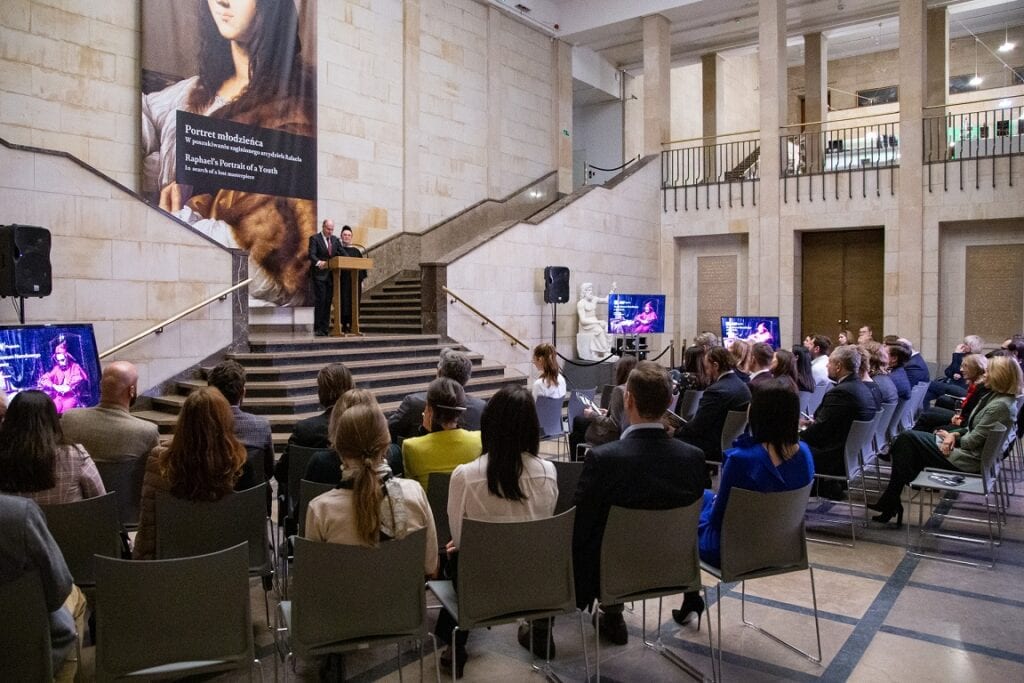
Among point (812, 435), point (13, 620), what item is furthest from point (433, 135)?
point (13, 620)

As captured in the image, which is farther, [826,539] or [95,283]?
[95,283]

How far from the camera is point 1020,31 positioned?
55.3ft

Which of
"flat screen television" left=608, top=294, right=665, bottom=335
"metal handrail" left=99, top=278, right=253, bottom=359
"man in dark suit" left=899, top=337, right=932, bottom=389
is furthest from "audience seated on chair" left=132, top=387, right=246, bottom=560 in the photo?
"flat screen television" left=608, top=294, right=665, bottom=335

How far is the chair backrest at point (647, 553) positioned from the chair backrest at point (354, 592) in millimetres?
707

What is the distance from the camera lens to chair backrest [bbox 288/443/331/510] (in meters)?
3.63

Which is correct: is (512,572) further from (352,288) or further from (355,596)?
(352,288)

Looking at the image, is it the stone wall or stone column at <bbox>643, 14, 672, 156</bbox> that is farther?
stone column at <bbox>643, 14, 672, 156</bbox>

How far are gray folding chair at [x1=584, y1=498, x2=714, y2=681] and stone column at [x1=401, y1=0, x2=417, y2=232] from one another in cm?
1029

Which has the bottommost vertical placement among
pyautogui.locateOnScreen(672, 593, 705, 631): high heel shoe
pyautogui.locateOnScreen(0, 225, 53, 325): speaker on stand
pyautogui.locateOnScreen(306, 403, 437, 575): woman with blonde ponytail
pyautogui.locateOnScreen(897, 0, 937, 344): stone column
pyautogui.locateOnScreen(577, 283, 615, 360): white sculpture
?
pyautogui.locateOnScreen(672, 593, 705, 631): high heel shoe

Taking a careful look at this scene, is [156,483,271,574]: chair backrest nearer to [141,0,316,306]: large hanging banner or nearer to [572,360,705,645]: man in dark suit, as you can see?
[572,360,705,645]: man in dark suit

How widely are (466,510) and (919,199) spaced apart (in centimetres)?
1188

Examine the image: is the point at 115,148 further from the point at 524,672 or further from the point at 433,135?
the point at 524,672

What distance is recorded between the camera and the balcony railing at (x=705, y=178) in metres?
13.8

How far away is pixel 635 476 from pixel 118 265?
626 cm
